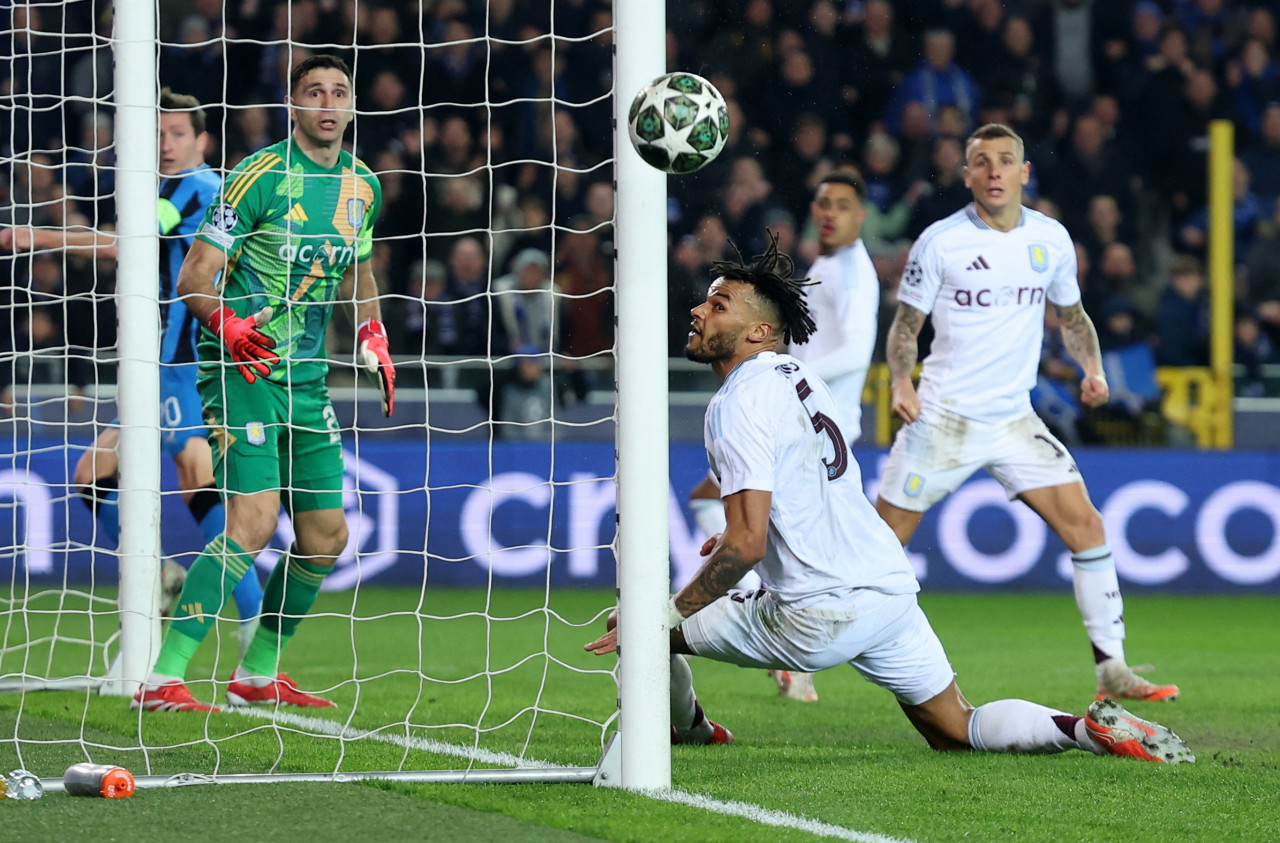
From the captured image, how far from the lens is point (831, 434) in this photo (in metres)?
4.59

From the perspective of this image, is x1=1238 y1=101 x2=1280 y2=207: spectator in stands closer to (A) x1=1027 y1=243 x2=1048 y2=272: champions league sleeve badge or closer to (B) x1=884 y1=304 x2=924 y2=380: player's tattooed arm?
(A) x1=1027 y1=243 x2=1048 y2=272: champions league sleeve badge

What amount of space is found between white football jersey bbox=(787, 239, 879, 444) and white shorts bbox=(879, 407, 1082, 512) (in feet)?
1.38

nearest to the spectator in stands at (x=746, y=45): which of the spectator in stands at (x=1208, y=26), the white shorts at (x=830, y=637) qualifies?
the spectator in stands at (x=1208, y=26)

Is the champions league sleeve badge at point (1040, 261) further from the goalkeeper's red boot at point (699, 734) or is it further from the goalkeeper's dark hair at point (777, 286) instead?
the goalkeeper's red boot at point (699, 734)

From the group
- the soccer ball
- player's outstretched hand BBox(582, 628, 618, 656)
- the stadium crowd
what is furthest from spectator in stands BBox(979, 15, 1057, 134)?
player's outstretched hand BBox(582, 628, 618, 656)

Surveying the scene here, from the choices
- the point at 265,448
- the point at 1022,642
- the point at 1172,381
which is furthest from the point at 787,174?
the point at 265,448

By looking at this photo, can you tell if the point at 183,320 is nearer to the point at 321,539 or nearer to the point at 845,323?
the point at 321,539

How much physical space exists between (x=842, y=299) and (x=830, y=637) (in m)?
2.69

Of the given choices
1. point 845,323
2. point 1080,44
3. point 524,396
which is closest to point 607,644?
point 845,323

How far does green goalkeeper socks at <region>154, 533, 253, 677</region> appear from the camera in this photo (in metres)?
5.68

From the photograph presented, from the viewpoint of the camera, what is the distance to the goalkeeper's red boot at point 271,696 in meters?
5.82

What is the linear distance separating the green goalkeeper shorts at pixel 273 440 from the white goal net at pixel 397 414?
236 millimetres

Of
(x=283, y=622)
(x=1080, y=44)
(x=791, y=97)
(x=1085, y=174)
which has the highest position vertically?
(x=1080, y=44)

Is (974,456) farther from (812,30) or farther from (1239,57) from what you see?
(1239,57)
